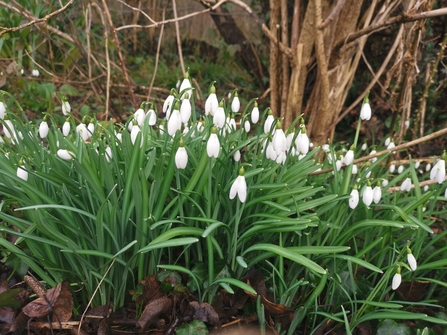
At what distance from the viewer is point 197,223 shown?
1.97m

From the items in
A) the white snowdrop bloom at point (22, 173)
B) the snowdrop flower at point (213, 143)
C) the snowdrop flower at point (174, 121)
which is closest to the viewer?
the snowdrop flower at point (213, 143)

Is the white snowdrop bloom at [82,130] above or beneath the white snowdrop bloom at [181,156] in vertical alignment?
beneath

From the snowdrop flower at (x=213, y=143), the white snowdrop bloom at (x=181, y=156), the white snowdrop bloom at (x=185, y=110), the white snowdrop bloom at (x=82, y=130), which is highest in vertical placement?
the white snowdrop bloom at (x=185, y=110)

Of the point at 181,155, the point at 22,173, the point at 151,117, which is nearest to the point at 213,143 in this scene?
the point at 181,155

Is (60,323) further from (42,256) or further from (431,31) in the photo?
(431,31)

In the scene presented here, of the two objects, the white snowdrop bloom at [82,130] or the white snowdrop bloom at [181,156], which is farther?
the white snowdrop bloom at [82,130]

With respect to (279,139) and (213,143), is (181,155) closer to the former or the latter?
(213,143)

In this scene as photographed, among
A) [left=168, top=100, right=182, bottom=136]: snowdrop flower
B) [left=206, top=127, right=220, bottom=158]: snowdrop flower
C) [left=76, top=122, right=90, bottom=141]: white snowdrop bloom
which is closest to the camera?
[left=206, top=127, right=220, bottom=158]: snowdrop flower

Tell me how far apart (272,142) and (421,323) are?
112 centimetres

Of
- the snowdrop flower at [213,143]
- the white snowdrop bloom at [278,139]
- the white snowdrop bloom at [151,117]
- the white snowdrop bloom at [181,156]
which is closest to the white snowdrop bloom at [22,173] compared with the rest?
the white snowdrop bloom at [151,117]

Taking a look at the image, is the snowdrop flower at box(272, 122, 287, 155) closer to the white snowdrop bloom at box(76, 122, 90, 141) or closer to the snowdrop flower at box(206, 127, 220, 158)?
the snowdrop flower at box(206, 127, 220, 158)

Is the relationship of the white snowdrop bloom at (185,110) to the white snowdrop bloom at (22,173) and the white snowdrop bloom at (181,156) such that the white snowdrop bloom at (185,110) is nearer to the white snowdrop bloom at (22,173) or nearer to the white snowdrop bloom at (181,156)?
the white snowdrop bloom at (181,156)

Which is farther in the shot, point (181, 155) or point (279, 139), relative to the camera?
point (279, 139)

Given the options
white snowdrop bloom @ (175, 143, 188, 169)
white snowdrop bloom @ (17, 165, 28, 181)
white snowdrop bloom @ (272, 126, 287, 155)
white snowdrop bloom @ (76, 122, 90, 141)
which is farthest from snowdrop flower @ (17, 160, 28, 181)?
white snowdrop bloom @ (272, 126, 287, 155)
